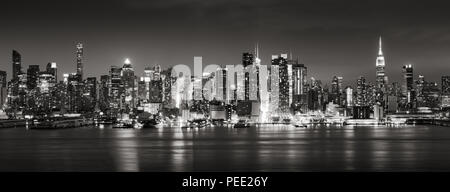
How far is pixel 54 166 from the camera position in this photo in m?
38.7

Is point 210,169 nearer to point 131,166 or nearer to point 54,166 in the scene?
point 131,166
